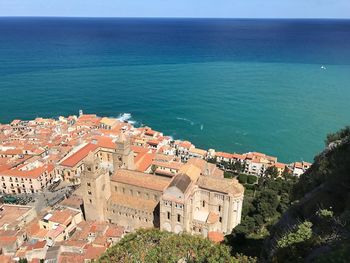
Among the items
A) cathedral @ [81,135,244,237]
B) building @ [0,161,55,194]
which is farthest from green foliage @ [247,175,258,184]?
building @ [0,161,55,194]

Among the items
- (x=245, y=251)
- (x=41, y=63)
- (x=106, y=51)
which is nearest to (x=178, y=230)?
(x=245, y=251)

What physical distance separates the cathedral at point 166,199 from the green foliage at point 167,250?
13.6 metres

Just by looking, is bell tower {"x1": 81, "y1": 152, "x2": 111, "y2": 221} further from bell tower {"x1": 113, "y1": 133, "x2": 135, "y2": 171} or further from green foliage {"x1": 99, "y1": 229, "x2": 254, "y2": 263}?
green foliage {"x1": 99, "y1": 229, "x2": 254, "y2": 263}

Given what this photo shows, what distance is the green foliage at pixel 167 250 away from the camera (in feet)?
62.5

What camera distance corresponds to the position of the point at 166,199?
118 feet

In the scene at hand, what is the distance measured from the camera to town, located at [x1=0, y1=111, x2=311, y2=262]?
35750mm

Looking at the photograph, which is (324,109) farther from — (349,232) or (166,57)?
(166,57)

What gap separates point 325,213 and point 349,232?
308cm

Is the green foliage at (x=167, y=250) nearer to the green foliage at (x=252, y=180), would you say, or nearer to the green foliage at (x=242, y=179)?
the green foliage at (x=242, y=179)

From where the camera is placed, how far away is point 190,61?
164 m

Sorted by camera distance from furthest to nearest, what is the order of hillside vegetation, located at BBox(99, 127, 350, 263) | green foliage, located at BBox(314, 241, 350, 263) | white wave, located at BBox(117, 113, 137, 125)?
white wave, located at BBox(117, 113, 137, 125), hillside vegetation, located at BBox(99, 127, 350, 263), green foliage, located at BBox(314, 241, 350, 263)

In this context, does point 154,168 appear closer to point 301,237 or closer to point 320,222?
point 320,222

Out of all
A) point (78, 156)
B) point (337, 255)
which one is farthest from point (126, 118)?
point (337, 255)

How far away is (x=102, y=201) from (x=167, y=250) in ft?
74.3
